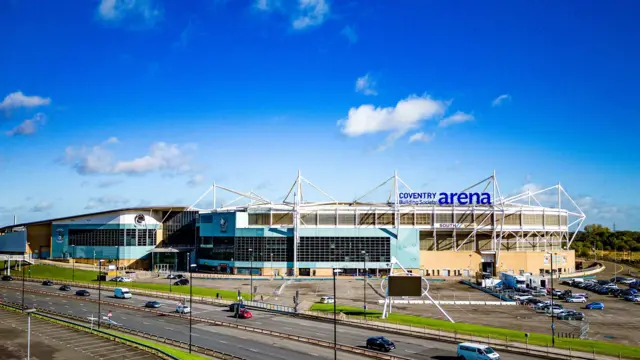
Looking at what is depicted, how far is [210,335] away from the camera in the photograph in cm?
6125

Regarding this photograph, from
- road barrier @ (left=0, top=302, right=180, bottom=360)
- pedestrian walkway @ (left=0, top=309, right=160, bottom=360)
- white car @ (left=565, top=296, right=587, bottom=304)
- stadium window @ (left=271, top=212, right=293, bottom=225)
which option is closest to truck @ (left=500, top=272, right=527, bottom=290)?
white car @ (left=565, top=296, right=587, bottom=304)

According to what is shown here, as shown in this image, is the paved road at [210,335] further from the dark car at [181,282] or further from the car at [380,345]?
the dark car at [181,282]

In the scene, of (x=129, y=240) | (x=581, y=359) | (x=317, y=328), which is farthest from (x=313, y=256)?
(x=581, y=359)

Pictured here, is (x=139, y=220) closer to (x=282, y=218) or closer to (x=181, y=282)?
(x=282, y=218)

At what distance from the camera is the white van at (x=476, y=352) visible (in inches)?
1853

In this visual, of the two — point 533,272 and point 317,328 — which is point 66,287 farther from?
point 533,272

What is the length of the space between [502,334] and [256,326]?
2967 centimetres

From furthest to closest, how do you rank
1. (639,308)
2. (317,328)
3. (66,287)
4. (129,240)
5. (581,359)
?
(129,240)
(66,287)
(639,308)
(317,328)
(581,359)

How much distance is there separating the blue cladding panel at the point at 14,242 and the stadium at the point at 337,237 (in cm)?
33

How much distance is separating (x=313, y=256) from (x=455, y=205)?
39.6 metres

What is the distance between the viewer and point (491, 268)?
136 metres

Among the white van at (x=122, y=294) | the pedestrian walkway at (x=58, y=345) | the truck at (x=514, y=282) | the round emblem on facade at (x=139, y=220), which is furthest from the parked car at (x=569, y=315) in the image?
the round emblem on facade at (x=139, y=220)

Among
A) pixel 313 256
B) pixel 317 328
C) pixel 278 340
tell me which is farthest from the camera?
pixel 313 256

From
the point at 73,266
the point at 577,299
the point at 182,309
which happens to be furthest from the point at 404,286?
the point at 73,266
